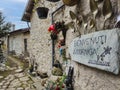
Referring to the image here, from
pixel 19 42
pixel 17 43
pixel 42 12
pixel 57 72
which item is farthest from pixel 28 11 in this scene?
pixel 17 43

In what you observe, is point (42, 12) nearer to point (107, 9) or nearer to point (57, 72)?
point (57, 72)

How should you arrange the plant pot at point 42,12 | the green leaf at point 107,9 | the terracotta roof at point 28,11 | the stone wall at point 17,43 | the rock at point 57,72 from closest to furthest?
the green leaf at point 107,9 → the rock at point 57,72 → the plant pot at point 42,12 → the terracotta roof at point 28,11 → the stone wall at point 17,43

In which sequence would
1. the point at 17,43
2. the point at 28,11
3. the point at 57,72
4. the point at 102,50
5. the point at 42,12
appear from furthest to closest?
the point at 17,43 → the point at 28,11 → the point at 42,12 → the point at 57,72 → the point at 102,50

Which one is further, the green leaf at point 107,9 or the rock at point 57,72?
the rock at point 57,72

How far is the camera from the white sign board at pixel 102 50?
1.94m

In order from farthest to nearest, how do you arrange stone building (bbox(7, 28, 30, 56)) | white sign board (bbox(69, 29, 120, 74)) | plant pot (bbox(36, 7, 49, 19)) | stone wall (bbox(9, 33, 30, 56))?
1. stone wall (bbox(9, 33, 30, 56))
2. stone building (bbox(7, 28, 30, 56))
3. plant pot (bbox(36, 7, 49, 19))
4. white sign board (bbox(69, 29, 120, 74))

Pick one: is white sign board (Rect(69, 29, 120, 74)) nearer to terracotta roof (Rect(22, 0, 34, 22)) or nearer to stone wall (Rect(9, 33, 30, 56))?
terracotta roof (Rect(22, 0, 34, 22))

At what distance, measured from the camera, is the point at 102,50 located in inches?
86.8

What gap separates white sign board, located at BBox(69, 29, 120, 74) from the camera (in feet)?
6.37

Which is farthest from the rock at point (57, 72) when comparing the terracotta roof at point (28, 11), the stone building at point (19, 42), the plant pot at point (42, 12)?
the stone building at point (19, 42)

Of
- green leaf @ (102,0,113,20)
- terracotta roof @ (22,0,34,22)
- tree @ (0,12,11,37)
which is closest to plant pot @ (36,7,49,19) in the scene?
terracotta roof @ (22,0,34,22)

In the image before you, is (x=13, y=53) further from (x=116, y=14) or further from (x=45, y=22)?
(x=116, y=14)

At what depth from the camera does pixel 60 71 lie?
5.05m

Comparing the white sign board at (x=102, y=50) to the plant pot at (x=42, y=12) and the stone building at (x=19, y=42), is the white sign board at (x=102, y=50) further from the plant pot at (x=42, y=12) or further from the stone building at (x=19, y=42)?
the stone building at (x=19, y=42)
